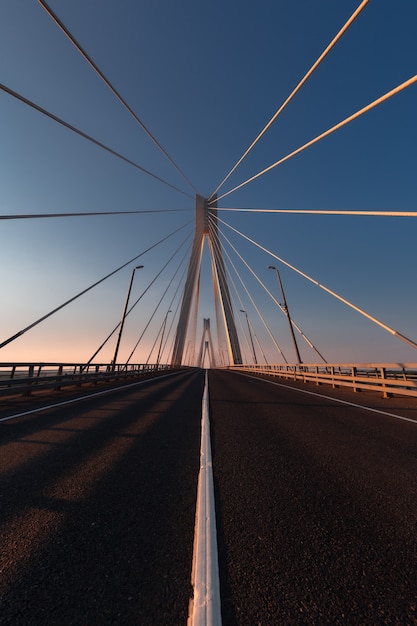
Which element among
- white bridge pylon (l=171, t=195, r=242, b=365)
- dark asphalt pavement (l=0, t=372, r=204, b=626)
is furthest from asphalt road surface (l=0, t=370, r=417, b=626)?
white bridge pylon (l=171, t=195, r=242, b=365)

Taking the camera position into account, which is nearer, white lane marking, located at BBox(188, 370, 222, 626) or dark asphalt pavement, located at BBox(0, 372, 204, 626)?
white lane marking, located at BBox(188, 370, 222, 626)

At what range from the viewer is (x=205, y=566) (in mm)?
1955

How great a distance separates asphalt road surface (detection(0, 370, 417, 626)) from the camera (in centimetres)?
167

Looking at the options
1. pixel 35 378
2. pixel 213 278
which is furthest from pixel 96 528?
pixel 213 278

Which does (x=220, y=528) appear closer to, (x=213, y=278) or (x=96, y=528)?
(x=96, y=528)

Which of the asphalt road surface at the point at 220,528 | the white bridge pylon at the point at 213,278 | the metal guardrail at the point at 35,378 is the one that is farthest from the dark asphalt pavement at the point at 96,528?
the white bridge pylon at the point at 213,278

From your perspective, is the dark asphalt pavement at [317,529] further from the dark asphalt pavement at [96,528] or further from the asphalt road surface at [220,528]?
the dark asphalt pavement at [96,528]

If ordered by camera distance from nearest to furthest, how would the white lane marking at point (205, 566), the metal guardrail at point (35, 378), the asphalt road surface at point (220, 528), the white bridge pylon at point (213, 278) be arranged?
the white lane marking at point (205, 566) < the asphalt road surface at point (220, 528) < the metal guardrail at point (35, 378) < the white bridge pylon at point (213, 278)

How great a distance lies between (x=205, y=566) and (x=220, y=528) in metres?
0.55

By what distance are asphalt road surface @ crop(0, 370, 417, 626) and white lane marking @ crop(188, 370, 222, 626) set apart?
0.05m

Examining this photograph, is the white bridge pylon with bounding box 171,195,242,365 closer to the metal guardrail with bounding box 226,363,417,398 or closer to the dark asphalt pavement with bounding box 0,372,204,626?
the metal guardrail with bounding box 226,363,417,398

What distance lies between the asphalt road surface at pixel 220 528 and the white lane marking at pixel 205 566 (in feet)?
0.17

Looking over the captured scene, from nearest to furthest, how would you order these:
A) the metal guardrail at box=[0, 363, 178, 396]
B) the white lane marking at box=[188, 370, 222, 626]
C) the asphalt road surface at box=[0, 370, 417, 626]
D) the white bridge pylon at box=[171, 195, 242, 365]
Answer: the white lane marking at box=[188, 370, 222, 626] → the asphalt road surface at box=[0, 370, 417, 626] → the metal guardrail at box=[0, 363, 178, 396] → the white bridge pylon at box=[171, 195, 242, 365]

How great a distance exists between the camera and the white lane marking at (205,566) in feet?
5.12
